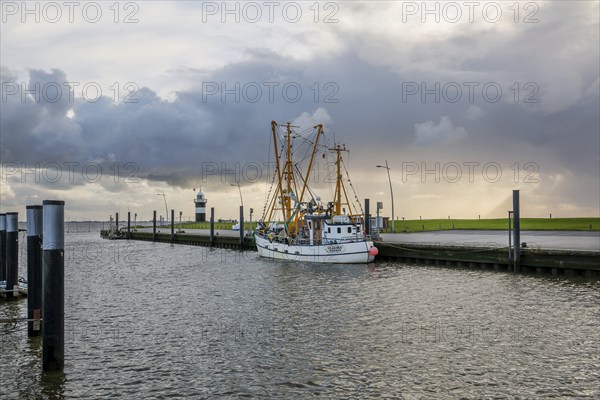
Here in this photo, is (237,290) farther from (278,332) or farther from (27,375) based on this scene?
(27,375)

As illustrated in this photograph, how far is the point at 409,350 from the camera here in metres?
17.4

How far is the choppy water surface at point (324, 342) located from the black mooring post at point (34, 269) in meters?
0.87

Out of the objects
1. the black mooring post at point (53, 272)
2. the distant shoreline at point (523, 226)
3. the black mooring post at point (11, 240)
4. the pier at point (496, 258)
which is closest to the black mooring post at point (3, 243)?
the black mooring post at point (11, 240)

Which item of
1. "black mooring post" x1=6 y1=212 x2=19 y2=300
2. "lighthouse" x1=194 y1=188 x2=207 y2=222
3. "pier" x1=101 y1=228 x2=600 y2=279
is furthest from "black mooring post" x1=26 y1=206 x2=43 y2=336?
"lighthouse" x1=194 y1=188 x2=207 y2=222

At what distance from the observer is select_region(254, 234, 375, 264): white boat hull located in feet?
155

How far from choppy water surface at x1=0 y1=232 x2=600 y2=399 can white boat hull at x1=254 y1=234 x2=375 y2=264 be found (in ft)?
42.7

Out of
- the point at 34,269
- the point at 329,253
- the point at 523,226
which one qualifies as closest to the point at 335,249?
the point at 329,253

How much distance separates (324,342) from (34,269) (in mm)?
10823

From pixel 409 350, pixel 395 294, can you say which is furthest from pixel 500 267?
pixel 409 350

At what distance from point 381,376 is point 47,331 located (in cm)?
932

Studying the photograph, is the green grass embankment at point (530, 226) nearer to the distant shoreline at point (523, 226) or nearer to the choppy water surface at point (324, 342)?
the distant shoreline at point (523, 226)

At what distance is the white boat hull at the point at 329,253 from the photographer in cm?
4712

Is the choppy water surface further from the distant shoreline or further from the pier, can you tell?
the distant shoreline

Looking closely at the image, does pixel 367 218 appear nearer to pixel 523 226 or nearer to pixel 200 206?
pixel 523 226
